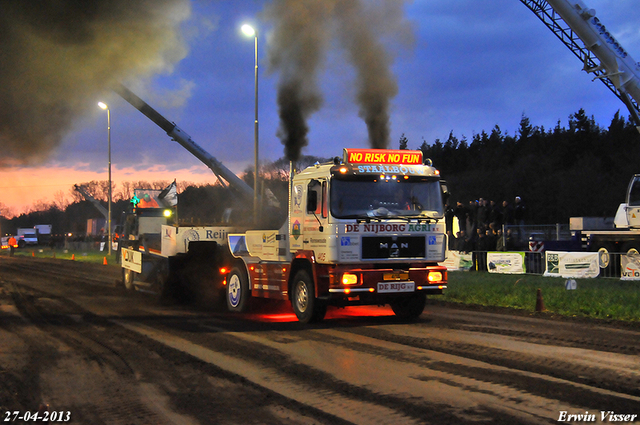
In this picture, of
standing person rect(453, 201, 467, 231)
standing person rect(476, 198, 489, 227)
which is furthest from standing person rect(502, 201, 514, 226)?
standing person rect(453, 201, 467, 231)

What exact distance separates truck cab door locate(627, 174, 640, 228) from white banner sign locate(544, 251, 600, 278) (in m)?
2.76

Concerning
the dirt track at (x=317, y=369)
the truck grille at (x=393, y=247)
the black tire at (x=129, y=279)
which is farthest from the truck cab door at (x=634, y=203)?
the black tire at (x=129, y=279)

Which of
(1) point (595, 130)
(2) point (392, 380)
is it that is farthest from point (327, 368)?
(1) point (595, 130)

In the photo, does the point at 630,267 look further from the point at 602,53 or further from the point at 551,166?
the point at 551,166

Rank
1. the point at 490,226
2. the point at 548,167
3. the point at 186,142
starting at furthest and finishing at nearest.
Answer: the point at 548,167
the point at 186,142
the point at 490,226

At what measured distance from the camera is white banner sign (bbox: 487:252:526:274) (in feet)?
68.6

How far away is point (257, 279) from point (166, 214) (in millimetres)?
7470

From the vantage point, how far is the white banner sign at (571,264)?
1916 centimetres

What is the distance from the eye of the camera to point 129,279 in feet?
59.9

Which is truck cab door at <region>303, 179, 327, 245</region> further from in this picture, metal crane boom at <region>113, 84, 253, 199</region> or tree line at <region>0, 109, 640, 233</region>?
metal crane boom at <region>113, 84, 253, 199</region>

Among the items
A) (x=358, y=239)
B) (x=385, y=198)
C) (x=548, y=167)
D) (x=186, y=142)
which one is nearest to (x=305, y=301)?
(x=358, y=239)

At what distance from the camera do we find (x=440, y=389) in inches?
249

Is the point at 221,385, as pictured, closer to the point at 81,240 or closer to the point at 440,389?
the point at 440,389

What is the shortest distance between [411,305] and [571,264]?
9710 mm
